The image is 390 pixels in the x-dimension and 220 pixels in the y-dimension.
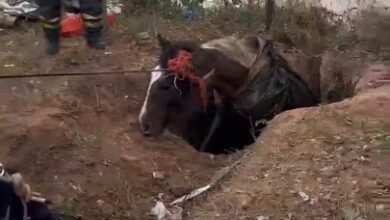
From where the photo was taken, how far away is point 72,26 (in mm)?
6672

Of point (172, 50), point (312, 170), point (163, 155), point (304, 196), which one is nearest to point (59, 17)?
point (172, 50)

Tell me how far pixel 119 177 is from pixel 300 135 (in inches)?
38.5

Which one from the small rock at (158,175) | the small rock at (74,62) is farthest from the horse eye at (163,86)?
the small rock at (74,62)

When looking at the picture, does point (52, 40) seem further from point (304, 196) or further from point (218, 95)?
point (304, 196)

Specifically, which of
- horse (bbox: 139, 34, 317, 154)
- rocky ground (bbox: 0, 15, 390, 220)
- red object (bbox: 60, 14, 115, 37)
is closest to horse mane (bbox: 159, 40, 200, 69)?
horse (bbox: 139, 34, 317, 154)

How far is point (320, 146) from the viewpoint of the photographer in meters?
4.32

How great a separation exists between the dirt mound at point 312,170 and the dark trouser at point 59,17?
188cm

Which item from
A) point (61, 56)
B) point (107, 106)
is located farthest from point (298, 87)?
point (61, 56)

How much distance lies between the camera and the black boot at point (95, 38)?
6.24 metres

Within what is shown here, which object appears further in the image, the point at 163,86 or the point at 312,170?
the point at 163,86

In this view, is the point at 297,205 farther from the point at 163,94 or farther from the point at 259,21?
the point at 259,21

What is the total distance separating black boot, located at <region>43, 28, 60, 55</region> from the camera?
6213 millimetres

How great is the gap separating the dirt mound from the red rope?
26.9 inches

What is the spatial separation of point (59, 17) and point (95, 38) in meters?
0.29
